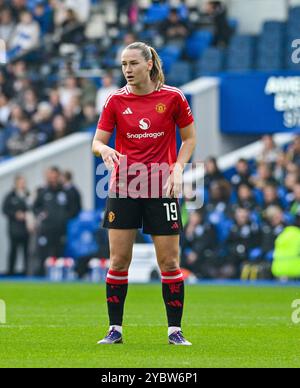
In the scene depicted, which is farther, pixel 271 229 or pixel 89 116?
pixel 89 116

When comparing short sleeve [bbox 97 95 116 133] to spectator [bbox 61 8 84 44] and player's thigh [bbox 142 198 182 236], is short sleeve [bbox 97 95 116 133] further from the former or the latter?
spectator [bbox 61 8 84 44]

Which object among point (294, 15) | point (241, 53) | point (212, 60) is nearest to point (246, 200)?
point (241, 53)

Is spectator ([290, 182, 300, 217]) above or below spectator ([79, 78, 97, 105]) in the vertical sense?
below

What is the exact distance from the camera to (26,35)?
1144 inches

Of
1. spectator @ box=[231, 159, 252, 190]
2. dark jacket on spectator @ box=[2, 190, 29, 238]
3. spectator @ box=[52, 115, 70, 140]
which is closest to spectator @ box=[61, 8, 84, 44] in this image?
spectator @ box=[52, 115, 70, 140]

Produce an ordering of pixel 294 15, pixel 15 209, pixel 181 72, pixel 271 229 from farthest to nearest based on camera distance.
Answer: pixel 181 72, pixel 294 15, pixel 15 209, pixel 271 229

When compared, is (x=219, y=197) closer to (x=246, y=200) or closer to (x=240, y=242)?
(x=246, y=200)

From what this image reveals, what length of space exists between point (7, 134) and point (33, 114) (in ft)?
2.18

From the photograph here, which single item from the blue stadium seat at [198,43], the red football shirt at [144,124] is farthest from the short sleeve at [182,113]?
the blue stadium seat at [198,43]

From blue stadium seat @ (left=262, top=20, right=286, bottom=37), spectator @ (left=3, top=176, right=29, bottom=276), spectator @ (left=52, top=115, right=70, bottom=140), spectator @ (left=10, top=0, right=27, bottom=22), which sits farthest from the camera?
spectator @ (left=10, top=0, right=27, bottom=22)

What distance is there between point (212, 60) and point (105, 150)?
16.3m

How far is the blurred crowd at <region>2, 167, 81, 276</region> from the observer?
913 inches

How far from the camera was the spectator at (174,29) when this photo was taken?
26.9m

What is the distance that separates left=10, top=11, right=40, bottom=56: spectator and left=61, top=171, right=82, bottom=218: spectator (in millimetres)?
6440
